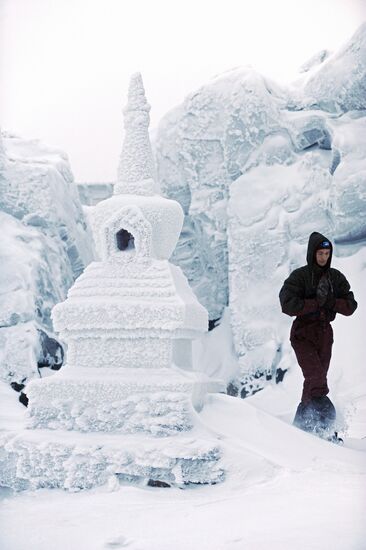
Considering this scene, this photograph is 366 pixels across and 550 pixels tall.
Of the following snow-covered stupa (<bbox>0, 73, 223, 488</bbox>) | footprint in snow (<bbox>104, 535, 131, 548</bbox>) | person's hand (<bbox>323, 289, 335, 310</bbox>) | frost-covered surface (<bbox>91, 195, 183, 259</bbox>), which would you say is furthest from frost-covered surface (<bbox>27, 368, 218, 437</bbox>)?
footprint in snow (<bbox>104, 535, 131, 548</bbox>)

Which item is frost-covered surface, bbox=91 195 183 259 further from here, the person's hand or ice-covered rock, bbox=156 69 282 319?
ice-covered rock, bbox=156 69 282 319

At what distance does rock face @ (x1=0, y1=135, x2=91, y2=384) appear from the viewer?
12883 mm

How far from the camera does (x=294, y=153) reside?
15.6 m

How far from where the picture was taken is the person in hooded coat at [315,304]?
5.11 metres

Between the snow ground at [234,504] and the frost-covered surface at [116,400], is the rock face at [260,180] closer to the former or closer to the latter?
the snow ground at [234,504]

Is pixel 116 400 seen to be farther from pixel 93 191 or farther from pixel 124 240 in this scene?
pixel 93 191

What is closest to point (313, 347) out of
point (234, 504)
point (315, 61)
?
point (234, 504)

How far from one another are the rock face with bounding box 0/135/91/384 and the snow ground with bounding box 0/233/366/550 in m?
5.53

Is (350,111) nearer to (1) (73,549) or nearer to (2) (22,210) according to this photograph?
(2) (22,210)

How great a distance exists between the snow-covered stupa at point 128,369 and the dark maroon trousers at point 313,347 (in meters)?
0.99

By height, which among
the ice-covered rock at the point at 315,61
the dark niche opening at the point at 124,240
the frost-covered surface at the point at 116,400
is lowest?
the frost-covered surface at the point at 116,400

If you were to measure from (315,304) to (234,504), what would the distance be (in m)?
1.80

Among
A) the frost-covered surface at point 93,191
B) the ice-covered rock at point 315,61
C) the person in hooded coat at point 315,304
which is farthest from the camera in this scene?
the frost-covered surface at point 93,191

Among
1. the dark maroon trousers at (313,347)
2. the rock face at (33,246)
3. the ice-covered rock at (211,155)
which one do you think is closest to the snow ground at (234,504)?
the dark maroon trousers at (313,347)
